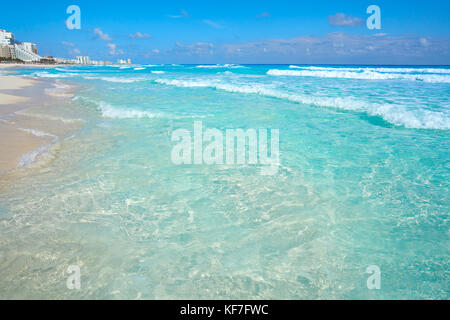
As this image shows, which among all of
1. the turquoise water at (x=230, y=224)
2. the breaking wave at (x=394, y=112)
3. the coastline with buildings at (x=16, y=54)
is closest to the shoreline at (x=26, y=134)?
the turquoise water at (x=230, y=224)

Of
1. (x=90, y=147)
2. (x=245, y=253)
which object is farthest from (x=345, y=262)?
(x=90, y=147)

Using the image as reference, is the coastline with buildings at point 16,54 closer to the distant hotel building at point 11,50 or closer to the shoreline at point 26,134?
the distant hotel building at point 11,50

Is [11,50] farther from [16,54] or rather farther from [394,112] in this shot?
[394,112]

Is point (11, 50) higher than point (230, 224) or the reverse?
higher

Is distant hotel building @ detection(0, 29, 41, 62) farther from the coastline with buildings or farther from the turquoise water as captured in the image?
the turquoise water

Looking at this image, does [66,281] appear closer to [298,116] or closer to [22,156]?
[22,156]

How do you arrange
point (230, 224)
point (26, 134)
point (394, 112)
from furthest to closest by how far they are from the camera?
point (394, 112)
point (26, 134)
point (230, 224)

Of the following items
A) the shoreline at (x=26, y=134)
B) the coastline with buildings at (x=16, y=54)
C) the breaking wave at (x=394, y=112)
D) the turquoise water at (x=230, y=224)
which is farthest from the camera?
the coastline with buildings at (x=16, y=54)

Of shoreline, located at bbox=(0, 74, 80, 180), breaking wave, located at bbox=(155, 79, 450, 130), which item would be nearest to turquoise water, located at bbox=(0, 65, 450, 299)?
shoreline, located at bbox=(0, 74, 80, 180)

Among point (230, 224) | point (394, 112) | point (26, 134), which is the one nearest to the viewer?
point (230, 224)

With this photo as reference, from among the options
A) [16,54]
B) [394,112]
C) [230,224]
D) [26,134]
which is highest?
[16,54]

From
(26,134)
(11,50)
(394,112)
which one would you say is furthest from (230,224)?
(11,50)

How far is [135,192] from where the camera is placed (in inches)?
149
